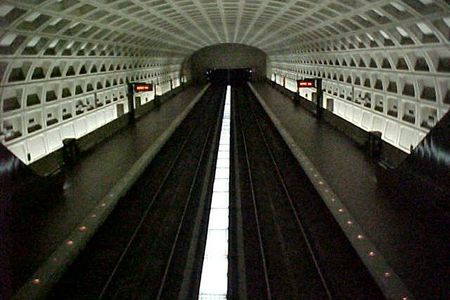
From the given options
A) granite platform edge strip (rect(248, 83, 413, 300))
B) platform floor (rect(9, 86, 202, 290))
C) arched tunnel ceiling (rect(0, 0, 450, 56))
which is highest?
arched tunnel ceiling (rect(0, 0, 450, 56))

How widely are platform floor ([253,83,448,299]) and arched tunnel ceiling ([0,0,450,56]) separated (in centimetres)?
404

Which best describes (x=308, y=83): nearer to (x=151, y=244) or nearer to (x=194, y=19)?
(x=194, y=19)

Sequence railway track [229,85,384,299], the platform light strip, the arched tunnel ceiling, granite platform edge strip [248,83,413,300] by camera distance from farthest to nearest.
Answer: the arched tunnel ceiling → the platform light strip → railway track [229,85,384,299] → granite platform edge strip [248,83,413,300]

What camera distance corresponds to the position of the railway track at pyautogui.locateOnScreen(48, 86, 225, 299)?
29.2 feet

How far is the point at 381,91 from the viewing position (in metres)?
19.2

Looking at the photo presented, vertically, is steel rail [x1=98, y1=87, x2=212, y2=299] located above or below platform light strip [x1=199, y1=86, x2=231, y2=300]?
above

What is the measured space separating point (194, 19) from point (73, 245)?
16605 mm

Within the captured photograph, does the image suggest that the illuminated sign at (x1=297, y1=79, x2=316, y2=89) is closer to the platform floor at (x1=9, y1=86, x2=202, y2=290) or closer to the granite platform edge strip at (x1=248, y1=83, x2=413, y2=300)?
the platform floor at (x1=9, y1=86, x2=202, y2=290)

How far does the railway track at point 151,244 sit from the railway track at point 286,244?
3.23 ft

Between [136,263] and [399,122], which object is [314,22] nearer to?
[399,122]


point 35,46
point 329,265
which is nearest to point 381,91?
point 329,265

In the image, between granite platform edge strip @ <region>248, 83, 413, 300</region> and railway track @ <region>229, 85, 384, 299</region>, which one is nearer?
granite platform edge strip @ <region>248, 83, 413, 300</region>

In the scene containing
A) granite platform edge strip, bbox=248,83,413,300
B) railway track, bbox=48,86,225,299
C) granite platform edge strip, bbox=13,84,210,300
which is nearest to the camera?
granite platform edge strip, bbox=248,83,413,300

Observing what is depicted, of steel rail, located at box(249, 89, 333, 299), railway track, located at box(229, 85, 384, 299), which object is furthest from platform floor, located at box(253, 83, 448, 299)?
steel rail, located at box(249, 89, 333, 299)
